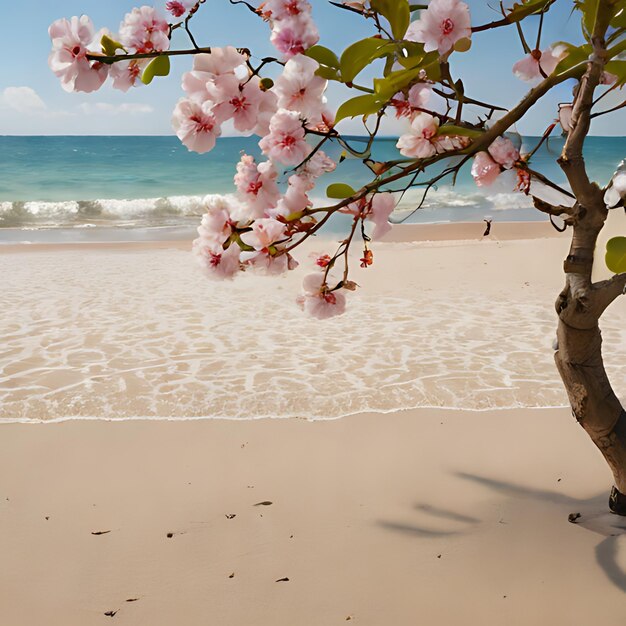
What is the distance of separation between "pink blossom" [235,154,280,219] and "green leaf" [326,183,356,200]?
0.12 m

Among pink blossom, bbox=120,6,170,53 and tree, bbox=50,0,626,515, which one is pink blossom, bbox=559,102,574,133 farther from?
pink blossom, bbox=120,6,170,53

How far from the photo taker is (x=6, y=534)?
6.38 ft

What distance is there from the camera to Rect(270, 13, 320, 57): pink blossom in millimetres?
1069

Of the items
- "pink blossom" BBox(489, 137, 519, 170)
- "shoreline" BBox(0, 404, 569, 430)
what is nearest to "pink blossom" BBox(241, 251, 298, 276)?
"pink blossom" BBox(489, 137, 519, 170)

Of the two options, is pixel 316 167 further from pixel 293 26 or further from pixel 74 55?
pixel 74 55

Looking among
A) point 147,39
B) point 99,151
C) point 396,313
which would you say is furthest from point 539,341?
point 99,151

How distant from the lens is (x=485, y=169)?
55.6 inches

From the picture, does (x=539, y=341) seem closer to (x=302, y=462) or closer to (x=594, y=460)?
(x=594, y=460)

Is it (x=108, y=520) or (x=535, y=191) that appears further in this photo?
(x=108, y=520)

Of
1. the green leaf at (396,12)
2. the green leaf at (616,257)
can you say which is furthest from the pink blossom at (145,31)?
the green leaf at (616,257)

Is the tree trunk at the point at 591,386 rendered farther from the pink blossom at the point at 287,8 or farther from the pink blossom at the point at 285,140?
the pink blossom at the point at 287,8

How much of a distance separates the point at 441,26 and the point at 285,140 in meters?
0.29

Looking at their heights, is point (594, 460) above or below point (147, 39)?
below

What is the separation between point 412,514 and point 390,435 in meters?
0.58
